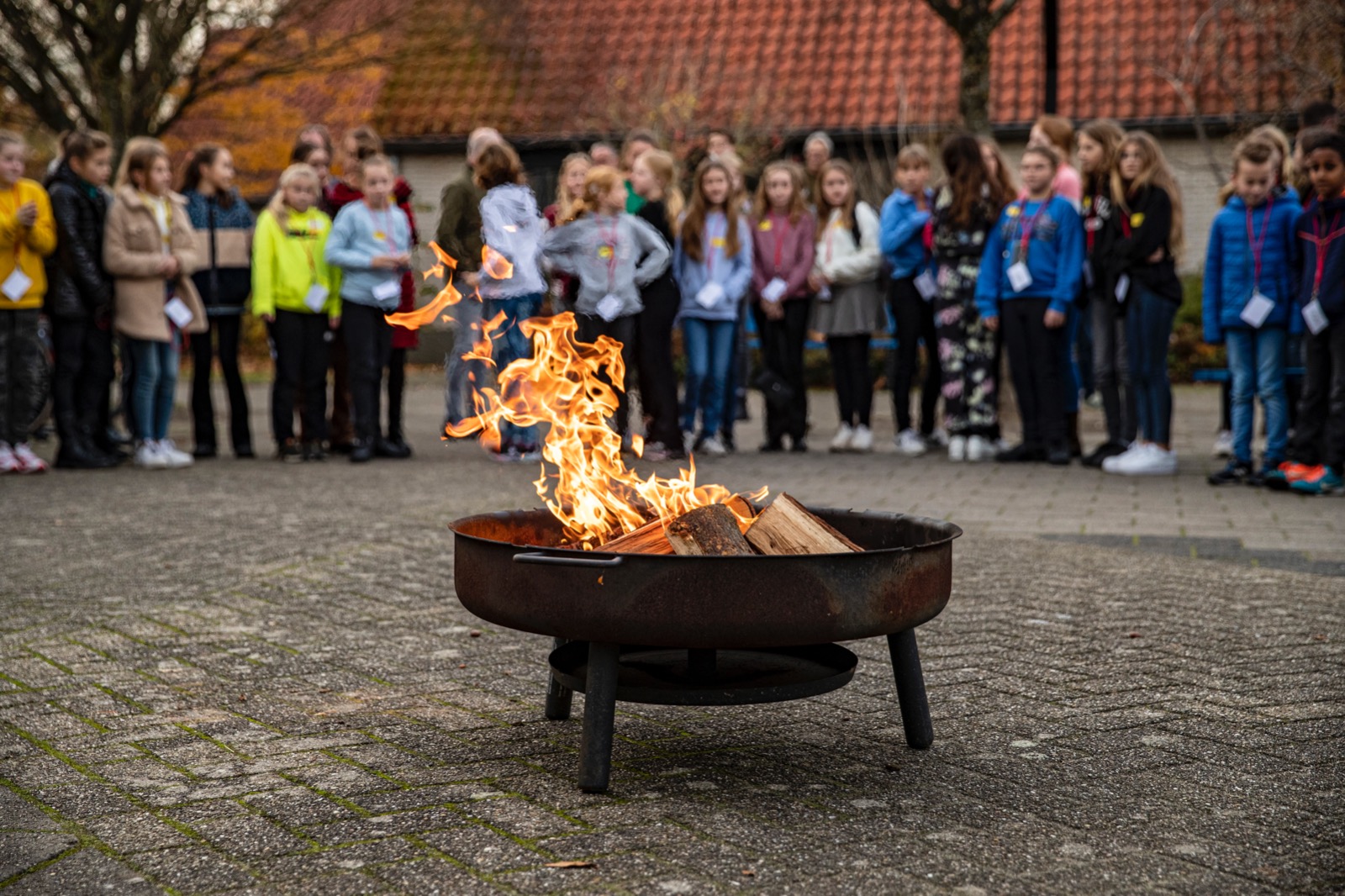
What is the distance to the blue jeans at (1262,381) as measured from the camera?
31.9ft

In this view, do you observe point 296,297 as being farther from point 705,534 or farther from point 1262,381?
point 705,534

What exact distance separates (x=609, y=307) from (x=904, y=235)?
8.25 feet

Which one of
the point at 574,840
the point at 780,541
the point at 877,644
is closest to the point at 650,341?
the point at 877,644

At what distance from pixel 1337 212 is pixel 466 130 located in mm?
17104

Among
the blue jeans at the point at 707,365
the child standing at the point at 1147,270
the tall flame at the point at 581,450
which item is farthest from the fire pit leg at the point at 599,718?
the blue jeans at the point at 707,365

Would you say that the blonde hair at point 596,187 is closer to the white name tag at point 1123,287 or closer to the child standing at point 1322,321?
the white name tag at point 1123,287

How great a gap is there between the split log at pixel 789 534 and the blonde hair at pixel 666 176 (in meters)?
7.81

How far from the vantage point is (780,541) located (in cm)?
414

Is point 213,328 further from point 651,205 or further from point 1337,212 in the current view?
point 1337,212

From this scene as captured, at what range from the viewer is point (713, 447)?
39.4ft

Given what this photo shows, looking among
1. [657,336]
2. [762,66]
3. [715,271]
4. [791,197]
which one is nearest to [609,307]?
[657,336]

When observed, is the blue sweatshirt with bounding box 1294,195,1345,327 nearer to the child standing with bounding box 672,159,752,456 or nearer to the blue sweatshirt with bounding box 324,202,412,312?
the child standing with bounding box 672,159,752,456

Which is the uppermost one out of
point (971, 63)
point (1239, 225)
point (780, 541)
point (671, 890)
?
point (971, 63)

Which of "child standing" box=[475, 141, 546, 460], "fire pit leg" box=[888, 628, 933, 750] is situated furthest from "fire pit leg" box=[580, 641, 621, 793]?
"child standing" box=[475, 141, 546, 460]
